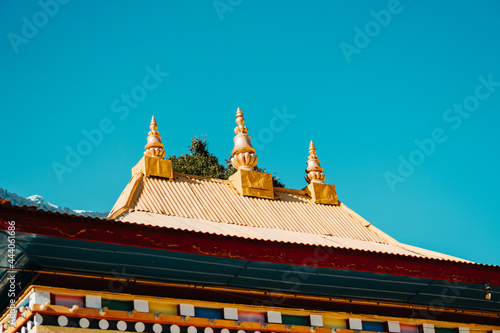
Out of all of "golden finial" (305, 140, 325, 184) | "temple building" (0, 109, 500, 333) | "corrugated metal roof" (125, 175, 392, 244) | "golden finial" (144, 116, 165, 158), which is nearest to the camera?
"temple building" (0, 109, 500, 333)

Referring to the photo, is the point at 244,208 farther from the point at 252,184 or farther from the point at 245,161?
the point at 245,161

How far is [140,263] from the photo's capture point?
1037 centimetres

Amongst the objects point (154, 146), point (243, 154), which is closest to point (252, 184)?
point (243, 154)

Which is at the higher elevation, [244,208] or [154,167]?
[154,167]

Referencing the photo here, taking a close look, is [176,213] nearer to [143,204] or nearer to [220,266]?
[143,204]

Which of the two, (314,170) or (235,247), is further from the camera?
(314,170)

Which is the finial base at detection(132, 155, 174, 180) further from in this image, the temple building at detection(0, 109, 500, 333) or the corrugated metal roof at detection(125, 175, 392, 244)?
the corrugated metal roof at detection(125, 175, 392, 244)

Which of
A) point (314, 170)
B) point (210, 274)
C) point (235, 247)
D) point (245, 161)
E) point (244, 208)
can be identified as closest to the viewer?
point (235, 247)

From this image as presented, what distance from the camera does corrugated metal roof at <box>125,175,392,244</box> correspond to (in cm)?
1355

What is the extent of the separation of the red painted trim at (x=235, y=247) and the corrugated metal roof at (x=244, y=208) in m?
2.86

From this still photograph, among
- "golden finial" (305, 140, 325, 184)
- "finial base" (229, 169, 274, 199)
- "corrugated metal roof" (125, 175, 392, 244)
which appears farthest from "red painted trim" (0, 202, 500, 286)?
"golden finial" (305, 140, 325, 184)

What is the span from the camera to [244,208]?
565 inches

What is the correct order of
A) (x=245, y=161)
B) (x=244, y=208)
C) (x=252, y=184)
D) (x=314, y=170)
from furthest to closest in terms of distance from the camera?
1. (x=314, y=170)
2. (x=245, y=161)
3. (x=252, y=184)
4. (x=244, y=208)

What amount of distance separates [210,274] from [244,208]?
3.52 metres
